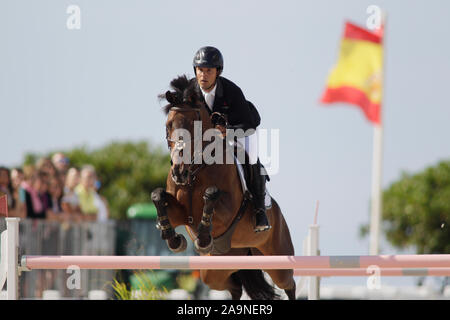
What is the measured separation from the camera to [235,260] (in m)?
4.67

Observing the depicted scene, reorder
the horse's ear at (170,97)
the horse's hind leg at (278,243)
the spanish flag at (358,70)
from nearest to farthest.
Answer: the horse's ear at (170,97)
the horse's hind leg at (278,243)
the spanish flag at (358,70)

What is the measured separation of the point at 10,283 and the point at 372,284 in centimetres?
247

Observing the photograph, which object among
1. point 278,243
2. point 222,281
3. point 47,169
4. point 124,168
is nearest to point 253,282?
point 222,281

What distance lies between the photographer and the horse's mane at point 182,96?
5273mm

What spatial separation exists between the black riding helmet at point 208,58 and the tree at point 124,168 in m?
25.0

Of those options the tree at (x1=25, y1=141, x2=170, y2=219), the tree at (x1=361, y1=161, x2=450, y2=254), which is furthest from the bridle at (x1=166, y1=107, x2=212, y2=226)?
the tree at (x1=25, y1=141, x2=170, y2=219)

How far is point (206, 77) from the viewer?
5355 mm

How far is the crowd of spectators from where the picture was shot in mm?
8352

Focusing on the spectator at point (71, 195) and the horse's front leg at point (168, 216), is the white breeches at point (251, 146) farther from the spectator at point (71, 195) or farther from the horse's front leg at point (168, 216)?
the spectator at point (71, 195)

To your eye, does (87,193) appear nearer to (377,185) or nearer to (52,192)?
(52,192)

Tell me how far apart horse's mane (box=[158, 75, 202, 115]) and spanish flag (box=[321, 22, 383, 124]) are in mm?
9460

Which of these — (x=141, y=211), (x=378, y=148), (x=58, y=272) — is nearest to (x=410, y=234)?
(x=378, y=148)

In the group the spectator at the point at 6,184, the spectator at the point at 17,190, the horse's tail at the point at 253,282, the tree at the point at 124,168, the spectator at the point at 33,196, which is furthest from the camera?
the tree at the point at 124,168

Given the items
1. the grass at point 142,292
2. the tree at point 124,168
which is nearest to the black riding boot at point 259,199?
the grass at point 142,292
